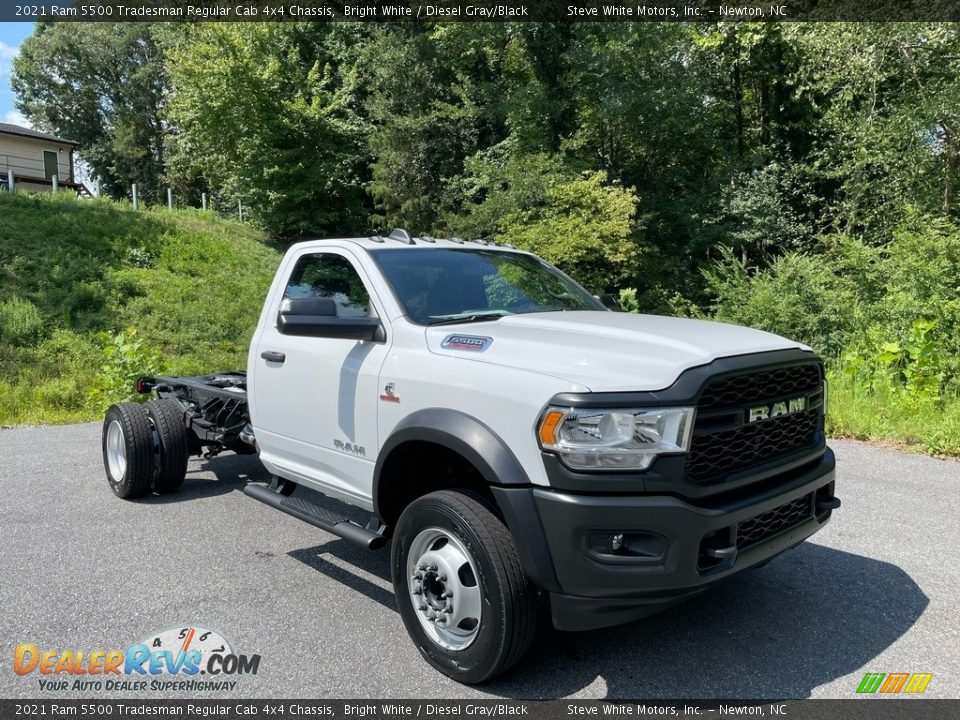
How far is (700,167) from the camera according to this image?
24812mm

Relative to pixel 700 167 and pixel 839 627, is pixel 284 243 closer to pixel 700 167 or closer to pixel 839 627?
pixel 700 167

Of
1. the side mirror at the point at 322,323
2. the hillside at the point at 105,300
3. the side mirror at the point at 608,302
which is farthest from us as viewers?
the hillside at the point at 105,300

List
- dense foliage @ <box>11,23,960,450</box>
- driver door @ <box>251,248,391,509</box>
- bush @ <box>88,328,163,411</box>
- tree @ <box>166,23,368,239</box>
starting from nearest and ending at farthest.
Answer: driver door @ <box>251,248,391,509</box> < bush @ <box>88,328,163,411</box> < dense foliage @ <box>11,23,960,450</box> < tree @ <box>166,23,368,239</box>

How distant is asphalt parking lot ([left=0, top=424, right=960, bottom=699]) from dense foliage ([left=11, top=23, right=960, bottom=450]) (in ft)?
11.9

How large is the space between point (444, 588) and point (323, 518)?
101cm

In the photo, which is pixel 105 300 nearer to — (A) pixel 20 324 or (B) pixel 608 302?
(A) pixel 20 324

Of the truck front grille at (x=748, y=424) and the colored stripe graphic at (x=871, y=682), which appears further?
the colored stripe graphic at (x=871, y=682)

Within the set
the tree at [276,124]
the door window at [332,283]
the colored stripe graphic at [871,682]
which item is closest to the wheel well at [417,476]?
the door window at [332,283]

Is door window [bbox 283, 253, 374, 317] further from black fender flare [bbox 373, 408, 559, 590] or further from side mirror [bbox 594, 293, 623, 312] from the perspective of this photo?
side mirror [bbox 594, 293, 623, 312]

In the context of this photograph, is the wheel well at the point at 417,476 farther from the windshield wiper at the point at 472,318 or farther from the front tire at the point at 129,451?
the front tire at the point at 129,451

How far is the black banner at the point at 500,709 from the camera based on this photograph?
3.04 metres

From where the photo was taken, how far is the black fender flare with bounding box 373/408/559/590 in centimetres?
294

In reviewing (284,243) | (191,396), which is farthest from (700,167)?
(191,396)

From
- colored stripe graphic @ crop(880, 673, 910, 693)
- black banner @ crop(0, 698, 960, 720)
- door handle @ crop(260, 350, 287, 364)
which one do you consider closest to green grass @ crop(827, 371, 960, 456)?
colored stripe graphic @ crop(880, 673, 910, 693)
